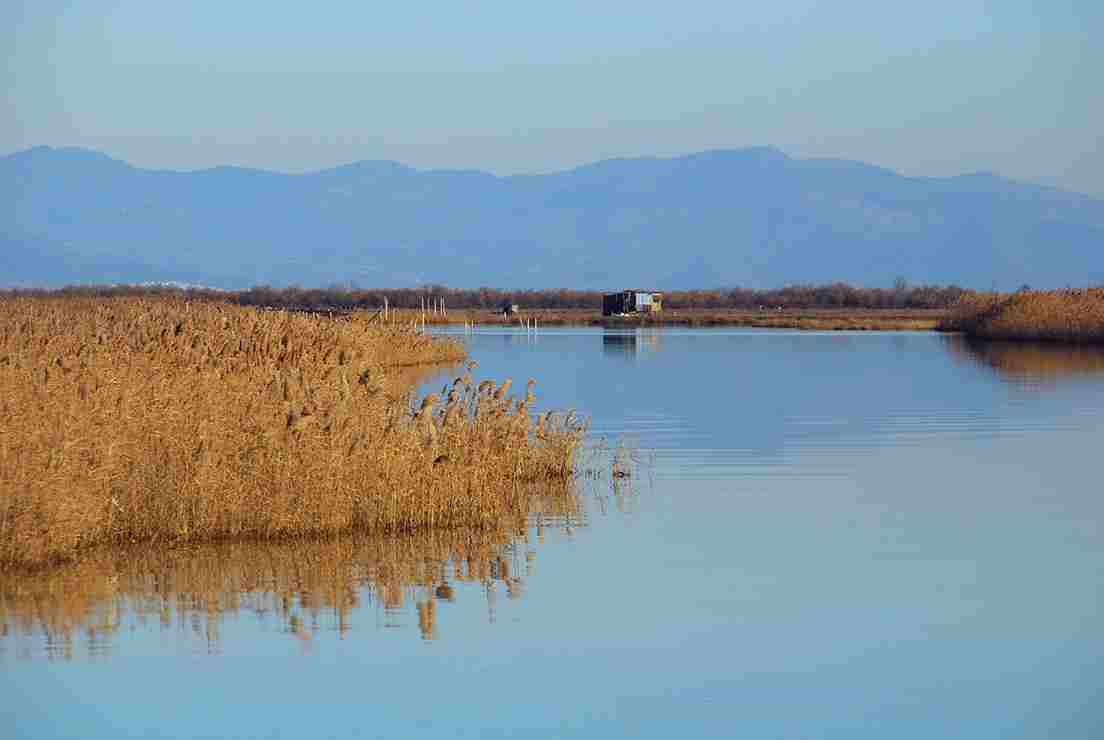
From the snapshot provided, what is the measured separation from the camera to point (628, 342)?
71.1 metres

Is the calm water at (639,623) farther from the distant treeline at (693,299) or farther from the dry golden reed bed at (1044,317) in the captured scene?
the distant treeline at (693,299)

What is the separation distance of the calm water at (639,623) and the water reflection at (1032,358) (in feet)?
72.8

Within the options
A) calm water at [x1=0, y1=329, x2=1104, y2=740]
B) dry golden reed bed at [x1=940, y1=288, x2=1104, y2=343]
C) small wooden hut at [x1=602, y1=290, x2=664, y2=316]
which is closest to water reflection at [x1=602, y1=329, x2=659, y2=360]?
dry golden reed bed at [x1=940, y1=288, x2=1104, y2=343]

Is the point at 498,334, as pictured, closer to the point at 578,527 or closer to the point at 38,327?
the point at 38,327

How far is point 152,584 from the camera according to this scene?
1365 centimetres

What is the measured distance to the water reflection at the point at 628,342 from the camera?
5981cm

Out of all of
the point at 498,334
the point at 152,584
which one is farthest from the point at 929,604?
the point at 498,334

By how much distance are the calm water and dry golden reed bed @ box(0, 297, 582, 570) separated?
18.8 inches

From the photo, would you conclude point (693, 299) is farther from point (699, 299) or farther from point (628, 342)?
point (628, 342)

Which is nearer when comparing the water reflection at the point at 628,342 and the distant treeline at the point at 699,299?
the water reflection at the point at 628,342

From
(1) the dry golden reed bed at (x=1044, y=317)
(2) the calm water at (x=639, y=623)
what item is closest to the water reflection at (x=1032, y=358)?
(1) the dry golden reed bed at (x=1044, y=317)

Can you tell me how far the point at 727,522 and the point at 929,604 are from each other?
163 inches

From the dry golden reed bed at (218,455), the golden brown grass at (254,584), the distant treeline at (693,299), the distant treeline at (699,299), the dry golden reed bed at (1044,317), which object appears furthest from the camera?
the distant treeline at (699,299)

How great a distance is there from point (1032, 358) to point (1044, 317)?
1541 centimetres
